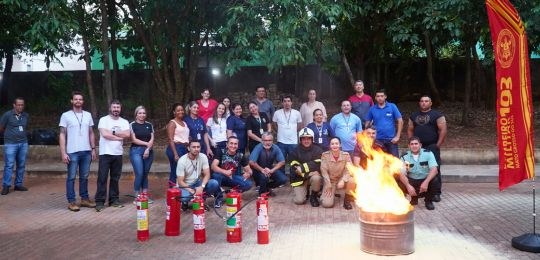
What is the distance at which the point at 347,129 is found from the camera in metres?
9.92

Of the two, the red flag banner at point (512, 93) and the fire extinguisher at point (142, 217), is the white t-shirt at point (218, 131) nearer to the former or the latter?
the fire extinguisher at point (142, 217)

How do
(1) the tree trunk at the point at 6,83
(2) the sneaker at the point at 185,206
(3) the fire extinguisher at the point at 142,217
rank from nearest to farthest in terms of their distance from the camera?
1. (3) the fire extinguisher at the point at 142,217
2. (2) the sneaker at the point at 185,206
3. (1) the tree trunk at the point at 6,83

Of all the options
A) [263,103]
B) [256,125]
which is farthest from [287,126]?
[263,103]

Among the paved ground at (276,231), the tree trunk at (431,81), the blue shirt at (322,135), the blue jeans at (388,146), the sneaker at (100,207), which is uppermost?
the tree trunk at (431,81)

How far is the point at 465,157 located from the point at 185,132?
722 cm

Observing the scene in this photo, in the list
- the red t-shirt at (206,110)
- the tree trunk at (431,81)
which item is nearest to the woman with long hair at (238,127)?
the red t-shirt at (206,110)

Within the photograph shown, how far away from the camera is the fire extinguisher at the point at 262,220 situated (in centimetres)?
669

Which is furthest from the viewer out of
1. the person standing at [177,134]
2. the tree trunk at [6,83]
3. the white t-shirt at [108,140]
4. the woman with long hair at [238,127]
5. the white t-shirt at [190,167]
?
the tree trunk at [6,83]

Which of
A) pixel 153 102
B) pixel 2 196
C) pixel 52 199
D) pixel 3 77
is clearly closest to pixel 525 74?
pixel 52 199

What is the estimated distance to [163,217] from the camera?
8.48 meters

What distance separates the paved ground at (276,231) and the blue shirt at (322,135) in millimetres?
1179

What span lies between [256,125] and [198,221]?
12.8 feet

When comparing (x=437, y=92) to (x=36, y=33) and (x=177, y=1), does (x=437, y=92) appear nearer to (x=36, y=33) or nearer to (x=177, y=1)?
(x=177, y=1)

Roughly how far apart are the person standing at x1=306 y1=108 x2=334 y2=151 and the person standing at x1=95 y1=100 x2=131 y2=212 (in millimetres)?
3327
